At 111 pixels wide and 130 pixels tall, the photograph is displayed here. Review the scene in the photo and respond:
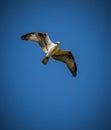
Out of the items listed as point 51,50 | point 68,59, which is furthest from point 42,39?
point 68,59

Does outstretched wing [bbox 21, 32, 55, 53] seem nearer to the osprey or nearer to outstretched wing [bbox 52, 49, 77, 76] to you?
the osprey

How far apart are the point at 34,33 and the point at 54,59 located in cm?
122

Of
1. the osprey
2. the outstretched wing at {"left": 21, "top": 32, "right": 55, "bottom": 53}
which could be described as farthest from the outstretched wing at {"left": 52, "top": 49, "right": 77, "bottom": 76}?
the outstretched wing at {"left": 21, "top": 32, "right": 55, "bottom": 53}

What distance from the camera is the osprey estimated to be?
11.9 m

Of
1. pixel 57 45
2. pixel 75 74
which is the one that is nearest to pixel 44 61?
pixel 57 45

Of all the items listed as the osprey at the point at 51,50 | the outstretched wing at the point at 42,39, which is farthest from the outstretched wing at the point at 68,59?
the outstretched wing at the point at 42,39

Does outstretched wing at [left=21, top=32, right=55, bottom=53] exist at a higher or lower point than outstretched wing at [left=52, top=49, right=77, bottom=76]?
higher

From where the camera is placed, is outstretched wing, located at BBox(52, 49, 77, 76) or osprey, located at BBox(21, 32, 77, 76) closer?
osprey, located at BBox(21, 32, 77, 76)

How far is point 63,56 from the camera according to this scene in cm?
1264

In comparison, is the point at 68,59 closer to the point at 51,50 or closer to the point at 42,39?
the point at 51,50

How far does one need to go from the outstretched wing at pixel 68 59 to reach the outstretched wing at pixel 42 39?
1.80ft

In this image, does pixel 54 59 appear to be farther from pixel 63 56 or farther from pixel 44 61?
pixel 44 61

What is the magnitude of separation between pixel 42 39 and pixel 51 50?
0.52 meters

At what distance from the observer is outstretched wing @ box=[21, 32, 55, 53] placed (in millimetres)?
12020
